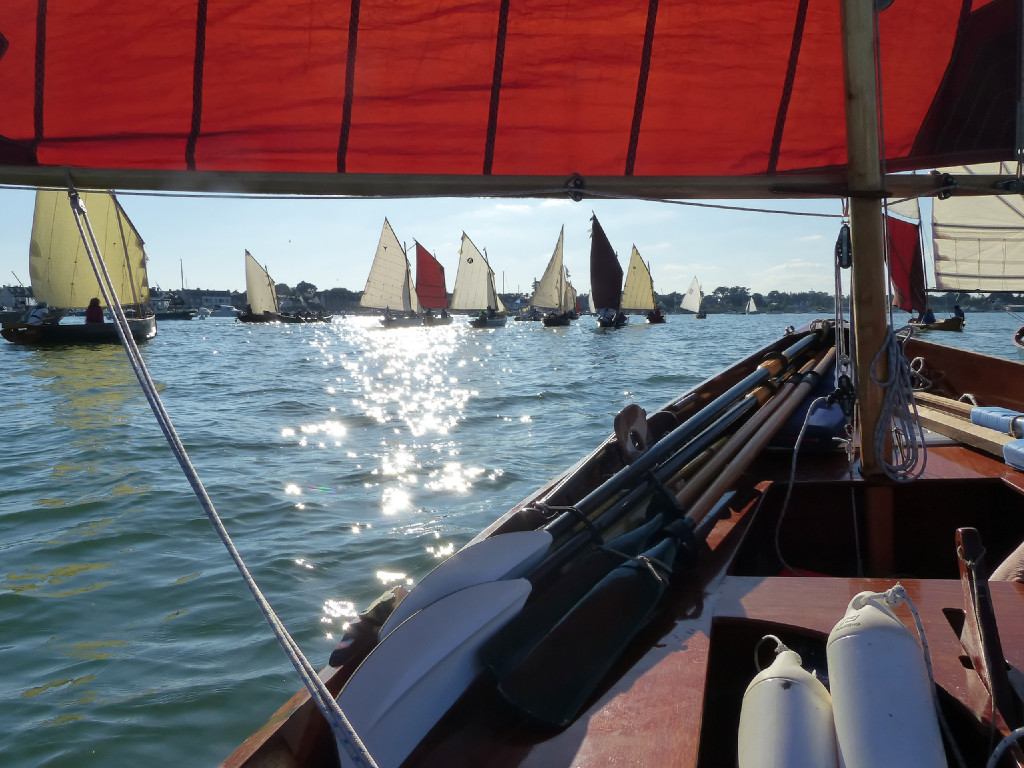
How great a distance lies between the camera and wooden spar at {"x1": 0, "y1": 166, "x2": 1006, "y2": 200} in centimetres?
201

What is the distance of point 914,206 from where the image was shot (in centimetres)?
1554

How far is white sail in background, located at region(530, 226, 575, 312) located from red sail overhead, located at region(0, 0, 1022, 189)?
61929 millimetres

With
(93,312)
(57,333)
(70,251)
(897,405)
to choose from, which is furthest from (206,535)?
(70,251)

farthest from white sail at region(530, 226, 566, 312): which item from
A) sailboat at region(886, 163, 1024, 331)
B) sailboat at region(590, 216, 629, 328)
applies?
sailboat at region(590, 216, 629, 328)

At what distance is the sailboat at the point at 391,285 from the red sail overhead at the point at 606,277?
56.7 metres

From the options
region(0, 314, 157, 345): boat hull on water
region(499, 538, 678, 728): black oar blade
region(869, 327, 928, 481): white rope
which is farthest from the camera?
region(0, 314, 157, 345): boat hull on water

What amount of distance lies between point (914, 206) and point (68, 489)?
54.7 ft

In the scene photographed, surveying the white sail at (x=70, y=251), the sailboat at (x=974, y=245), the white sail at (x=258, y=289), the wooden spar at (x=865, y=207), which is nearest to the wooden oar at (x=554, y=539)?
the wooden spar at (x=865, y=207)

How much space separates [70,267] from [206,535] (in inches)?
1371

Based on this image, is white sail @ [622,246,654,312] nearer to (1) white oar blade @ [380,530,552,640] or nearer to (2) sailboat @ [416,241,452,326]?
(2) sailboat @ [416,241,452,326]

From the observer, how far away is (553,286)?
225 feet

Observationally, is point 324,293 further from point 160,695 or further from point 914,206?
point 160,695

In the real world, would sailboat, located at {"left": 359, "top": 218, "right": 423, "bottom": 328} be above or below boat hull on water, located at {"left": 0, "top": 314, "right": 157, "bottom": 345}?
above

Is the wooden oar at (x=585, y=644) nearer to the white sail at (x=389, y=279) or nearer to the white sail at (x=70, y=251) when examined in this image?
the white sail at (x=70, y=251)
